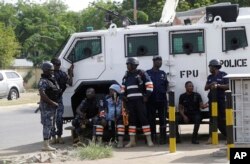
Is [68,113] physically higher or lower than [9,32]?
lower

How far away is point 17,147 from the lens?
41.5ft

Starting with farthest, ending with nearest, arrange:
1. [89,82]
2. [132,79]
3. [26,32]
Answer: [26,32] → [89,82] → [132,79]

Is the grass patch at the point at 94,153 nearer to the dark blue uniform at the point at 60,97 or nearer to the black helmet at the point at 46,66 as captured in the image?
the black helmet at the point at 46,66

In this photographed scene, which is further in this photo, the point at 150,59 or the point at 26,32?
the point at 26,32

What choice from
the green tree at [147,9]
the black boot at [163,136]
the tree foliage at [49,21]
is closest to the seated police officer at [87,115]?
the black boot at [163,136]

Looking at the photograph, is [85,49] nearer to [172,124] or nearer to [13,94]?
[172,124]

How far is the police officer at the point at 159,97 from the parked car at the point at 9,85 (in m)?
20.4

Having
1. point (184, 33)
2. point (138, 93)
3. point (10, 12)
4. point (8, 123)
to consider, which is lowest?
point (8, 123)

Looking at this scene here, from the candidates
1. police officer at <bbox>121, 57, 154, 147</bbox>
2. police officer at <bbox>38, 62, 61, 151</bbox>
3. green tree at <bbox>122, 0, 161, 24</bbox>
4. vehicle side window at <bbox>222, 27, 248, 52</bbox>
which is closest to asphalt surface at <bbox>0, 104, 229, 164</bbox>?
police officer at <bbox>121, 57, 154, 147</bbox>

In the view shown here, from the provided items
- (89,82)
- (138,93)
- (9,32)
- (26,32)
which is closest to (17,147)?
(89,82)

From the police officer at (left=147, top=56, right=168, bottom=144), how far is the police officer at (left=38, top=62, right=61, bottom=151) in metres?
1.92

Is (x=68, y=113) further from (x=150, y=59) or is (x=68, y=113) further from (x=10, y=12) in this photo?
(x=10, y=12)

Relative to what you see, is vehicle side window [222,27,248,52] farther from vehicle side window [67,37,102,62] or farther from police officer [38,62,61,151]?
police officer [38,62,61,151]

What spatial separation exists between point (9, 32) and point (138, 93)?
44.6 m
